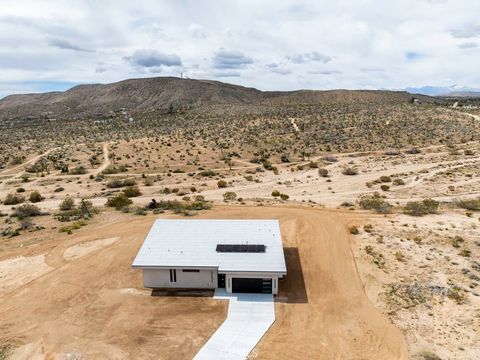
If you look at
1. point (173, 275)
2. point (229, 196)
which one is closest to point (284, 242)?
point (173, 275)

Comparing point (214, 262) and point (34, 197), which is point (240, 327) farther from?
point (34, 197)

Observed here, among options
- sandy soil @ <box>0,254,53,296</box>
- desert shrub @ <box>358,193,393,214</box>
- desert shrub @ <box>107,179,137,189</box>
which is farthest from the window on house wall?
desert shrub @ <box>107,179,137,189</box>

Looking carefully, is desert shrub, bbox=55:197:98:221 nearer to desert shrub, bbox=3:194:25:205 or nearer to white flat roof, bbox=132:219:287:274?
desert shrub, bbox=3:194:25:205

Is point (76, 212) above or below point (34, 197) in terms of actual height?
above

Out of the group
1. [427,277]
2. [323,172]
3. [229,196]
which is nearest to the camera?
[427,277]

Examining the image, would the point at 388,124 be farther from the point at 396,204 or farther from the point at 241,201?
the point at 241,201

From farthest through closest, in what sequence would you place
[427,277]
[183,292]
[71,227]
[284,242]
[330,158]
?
[330,158] → [71,227] → [284,242] → [427,277] → [183,292]

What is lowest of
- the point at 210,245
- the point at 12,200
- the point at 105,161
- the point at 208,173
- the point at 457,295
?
the point at 457,295
